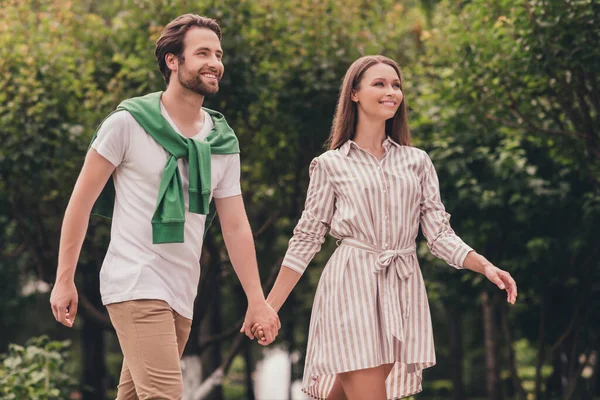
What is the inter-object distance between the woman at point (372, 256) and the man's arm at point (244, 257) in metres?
0.33

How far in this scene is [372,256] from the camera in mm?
4844

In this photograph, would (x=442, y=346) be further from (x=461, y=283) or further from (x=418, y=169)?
(x=418, y=169)

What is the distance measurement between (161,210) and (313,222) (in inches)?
43.2

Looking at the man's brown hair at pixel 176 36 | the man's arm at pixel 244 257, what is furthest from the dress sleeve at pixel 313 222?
the man's brown hair at pixel 176 36

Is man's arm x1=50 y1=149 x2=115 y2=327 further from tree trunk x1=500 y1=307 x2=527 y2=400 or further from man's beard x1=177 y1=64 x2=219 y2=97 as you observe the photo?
tree trunk x1=500 y1=307 x2=527 y2=400

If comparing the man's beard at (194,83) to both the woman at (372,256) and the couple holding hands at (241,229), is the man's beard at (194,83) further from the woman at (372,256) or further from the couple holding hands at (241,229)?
the woman at (372,256)

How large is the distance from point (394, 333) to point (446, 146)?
5.65 meters

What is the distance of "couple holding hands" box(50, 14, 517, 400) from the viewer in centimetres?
405

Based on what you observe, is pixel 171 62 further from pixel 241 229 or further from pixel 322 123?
pixel 322 123

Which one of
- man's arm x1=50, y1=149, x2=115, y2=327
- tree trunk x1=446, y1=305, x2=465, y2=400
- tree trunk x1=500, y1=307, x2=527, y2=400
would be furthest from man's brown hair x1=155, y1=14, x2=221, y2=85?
tree trunk x1=446, y1=305, x2=465, y2=400

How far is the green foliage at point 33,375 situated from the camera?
8.55 m

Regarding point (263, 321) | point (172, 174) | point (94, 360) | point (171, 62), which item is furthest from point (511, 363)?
point (172, 174)

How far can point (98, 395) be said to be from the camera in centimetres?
1681

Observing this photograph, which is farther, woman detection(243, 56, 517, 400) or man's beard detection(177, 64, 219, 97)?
woman detection(243, 56, 517, 400)
